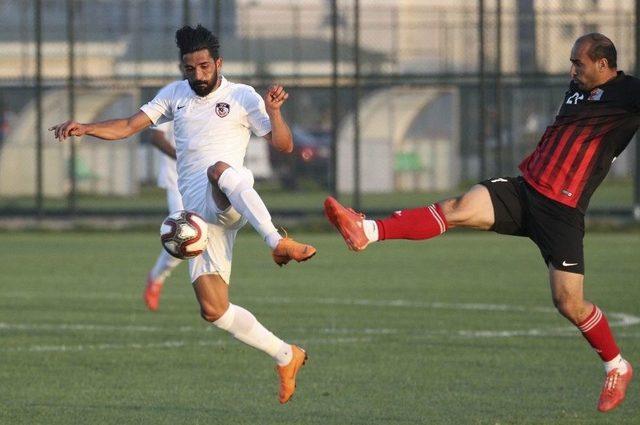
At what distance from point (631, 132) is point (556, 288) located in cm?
102

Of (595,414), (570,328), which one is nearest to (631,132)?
(595,414)

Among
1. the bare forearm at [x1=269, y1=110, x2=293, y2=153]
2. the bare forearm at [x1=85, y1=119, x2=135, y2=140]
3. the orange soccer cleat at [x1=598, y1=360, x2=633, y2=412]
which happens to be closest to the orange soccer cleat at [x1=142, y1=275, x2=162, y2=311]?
the bare forearm at [x1=85, y1=119, x2=135, y2=140]

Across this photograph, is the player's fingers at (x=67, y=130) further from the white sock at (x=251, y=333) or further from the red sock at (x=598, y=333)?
the red sock at (x=598, y=333)

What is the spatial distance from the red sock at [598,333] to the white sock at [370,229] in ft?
4.65

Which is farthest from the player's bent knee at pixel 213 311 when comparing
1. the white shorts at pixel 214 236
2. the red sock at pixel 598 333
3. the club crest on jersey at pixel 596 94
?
the club crest on jersey at pixel 596 94

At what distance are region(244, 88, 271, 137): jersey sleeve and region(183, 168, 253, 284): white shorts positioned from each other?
0.32 metres

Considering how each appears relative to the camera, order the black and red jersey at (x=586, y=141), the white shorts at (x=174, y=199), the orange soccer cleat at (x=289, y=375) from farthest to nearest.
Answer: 1. the white shorts at (x=174, y=199)
2. the orange soccer cleat at (x=289, y=375)
3. the black and red jersey at (x=586, y=141)

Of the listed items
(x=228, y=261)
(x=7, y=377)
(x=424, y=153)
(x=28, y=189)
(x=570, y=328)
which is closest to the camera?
(x=228, y=261)

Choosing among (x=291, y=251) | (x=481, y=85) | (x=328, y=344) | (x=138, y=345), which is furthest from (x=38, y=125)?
(x=291, y=251)

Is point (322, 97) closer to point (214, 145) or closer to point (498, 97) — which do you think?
point (498, 97)

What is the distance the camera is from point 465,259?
67.0ft

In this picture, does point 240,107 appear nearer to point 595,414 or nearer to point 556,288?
point 556,288

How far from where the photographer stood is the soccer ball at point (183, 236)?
9.22 metres

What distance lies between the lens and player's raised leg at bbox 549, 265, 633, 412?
8820mm
